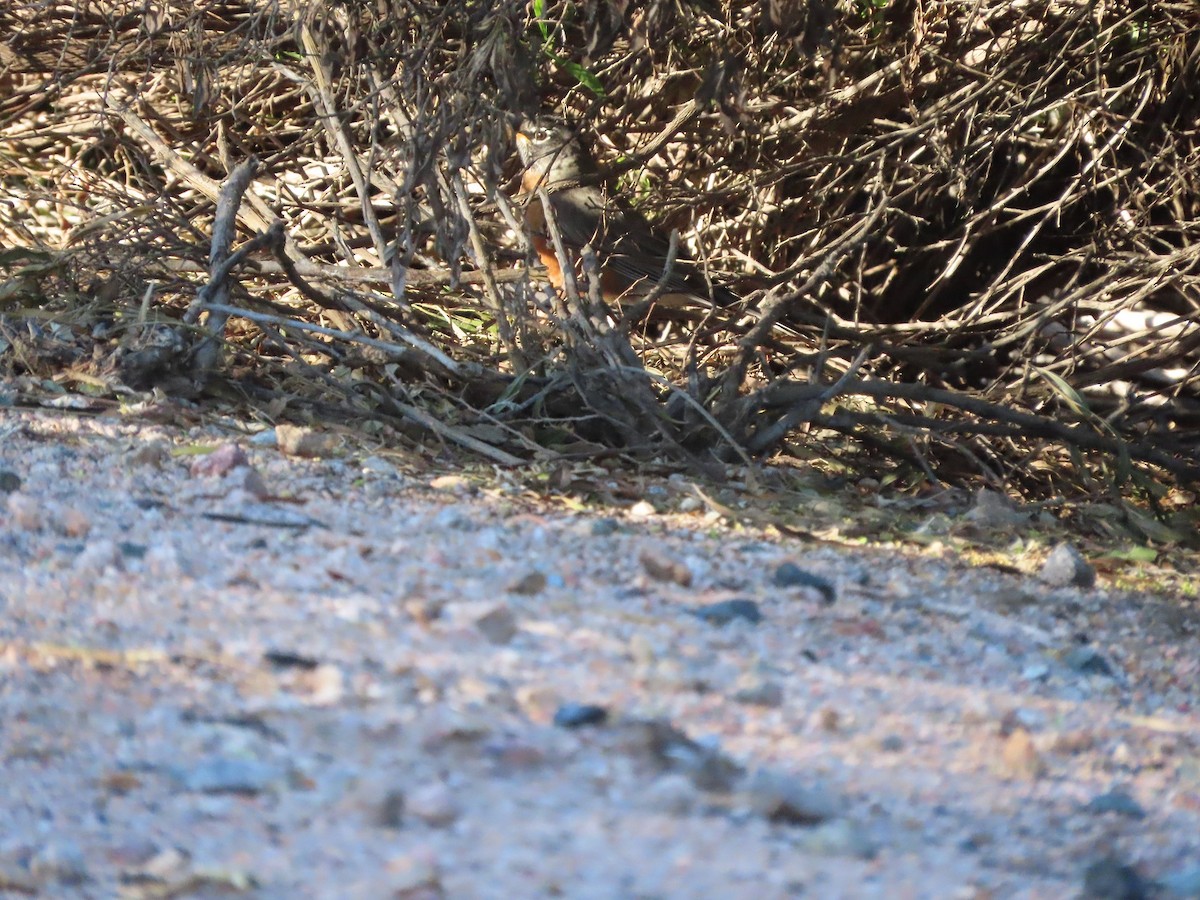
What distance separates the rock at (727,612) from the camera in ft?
5.64

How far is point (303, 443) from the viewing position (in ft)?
8.63

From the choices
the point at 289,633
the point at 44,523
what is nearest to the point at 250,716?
the point at 289,633

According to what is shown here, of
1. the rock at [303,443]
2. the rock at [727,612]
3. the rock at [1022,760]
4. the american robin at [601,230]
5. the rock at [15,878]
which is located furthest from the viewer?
the american robin at [601,230]

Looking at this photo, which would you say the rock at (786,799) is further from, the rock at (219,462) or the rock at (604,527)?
the rock at (219,462)

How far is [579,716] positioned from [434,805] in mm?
234

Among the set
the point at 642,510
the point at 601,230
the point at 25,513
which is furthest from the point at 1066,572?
the point at 601,230

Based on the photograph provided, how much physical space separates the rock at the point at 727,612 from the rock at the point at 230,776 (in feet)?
2.32

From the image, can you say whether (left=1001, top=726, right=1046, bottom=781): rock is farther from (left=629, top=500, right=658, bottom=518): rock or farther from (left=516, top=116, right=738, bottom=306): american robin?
(left=516, top=116, right=738, bottom=306): american robin

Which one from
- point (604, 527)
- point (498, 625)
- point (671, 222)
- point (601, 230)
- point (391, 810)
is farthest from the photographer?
point (671, 222)

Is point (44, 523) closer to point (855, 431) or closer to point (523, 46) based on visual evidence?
point (523, 46)

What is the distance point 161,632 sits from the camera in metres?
1.46

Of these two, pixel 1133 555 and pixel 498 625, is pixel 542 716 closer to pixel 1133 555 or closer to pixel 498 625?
pixel 498 625

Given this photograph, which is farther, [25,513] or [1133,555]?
[1133,555]

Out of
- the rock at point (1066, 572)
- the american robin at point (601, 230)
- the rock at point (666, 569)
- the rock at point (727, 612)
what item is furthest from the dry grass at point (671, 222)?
the rock at point (727, 612)
